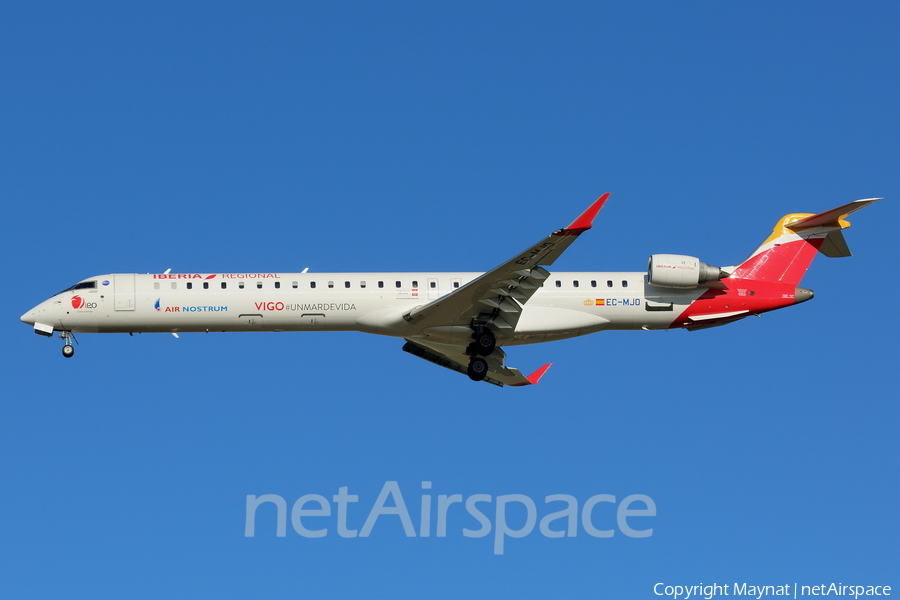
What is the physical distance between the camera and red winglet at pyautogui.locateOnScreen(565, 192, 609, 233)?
2681 cm

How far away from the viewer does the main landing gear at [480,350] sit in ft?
101

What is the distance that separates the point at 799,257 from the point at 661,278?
16.0ft

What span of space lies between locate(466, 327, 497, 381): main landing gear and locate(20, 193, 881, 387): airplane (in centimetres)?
3

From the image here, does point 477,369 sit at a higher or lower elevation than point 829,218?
lower

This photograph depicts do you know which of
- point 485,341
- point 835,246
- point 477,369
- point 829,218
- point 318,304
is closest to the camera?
point 318,304

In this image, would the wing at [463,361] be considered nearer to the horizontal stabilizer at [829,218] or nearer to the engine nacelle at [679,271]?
the engine nacelle at [679,271]

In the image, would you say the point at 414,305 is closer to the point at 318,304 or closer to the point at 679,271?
the point at 318,304

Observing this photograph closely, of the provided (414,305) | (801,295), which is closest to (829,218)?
(801,295)

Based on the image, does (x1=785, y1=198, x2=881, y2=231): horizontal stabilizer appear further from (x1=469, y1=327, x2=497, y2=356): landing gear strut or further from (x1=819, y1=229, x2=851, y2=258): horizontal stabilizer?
(x1=469, y1=327, x2=497, y2=356): landing gear strut

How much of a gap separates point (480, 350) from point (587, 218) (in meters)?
6.02

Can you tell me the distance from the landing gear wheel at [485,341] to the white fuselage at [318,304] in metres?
0.28

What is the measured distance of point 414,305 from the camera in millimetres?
31000

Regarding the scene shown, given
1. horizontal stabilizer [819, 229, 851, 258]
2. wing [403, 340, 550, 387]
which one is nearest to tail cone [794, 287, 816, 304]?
horizontal stabilizer [819, 229, 851, 258]

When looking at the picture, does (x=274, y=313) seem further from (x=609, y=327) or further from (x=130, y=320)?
(x=609, y=327)
